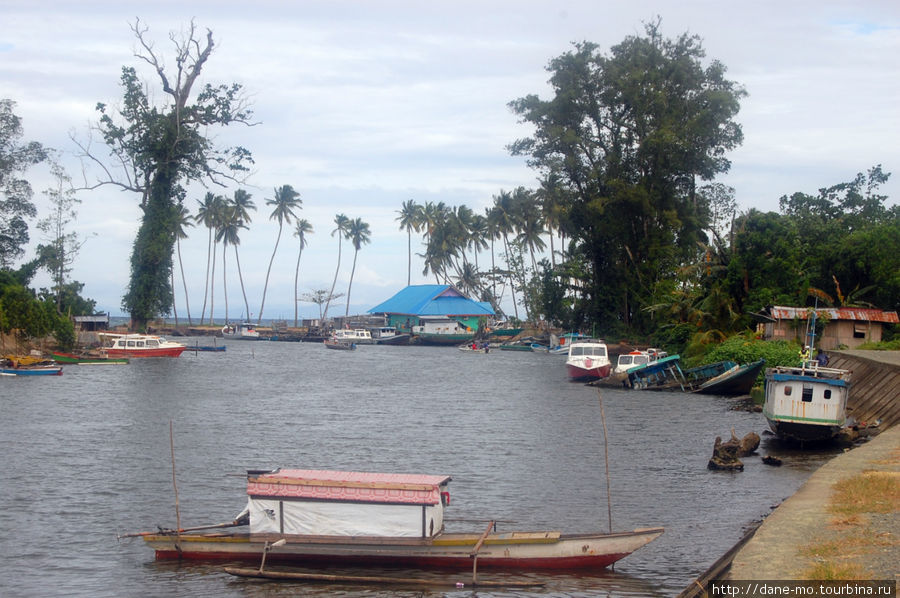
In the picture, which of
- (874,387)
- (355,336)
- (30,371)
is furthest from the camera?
(355,336)

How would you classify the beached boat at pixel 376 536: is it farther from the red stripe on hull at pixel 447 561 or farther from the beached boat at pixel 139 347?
the beached boat at pixel 139 347

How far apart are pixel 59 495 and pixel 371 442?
38.4 ft

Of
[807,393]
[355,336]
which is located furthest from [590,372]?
[355,336]

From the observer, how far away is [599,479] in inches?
974

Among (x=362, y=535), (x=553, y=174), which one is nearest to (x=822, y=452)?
(x=362, y=535)

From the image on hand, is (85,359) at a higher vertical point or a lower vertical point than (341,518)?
higher

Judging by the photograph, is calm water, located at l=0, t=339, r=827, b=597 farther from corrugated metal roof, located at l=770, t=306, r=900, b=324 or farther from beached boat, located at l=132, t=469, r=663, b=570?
corrugated metal roof, located at l=770, t=306, r=900, b=324

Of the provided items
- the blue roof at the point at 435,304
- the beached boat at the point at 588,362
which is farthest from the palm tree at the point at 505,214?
the beached boat at the point at 588,362

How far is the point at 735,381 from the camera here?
4525 cm

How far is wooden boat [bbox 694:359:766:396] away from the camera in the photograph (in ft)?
144

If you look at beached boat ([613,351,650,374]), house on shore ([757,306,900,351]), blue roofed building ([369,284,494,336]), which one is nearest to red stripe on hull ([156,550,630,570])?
house on shore ([757,306,900,351])

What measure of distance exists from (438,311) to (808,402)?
89.3 m

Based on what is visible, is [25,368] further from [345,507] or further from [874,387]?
[874,387]

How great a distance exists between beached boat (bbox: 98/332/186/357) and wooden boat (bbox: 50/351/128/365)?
7.64ft
